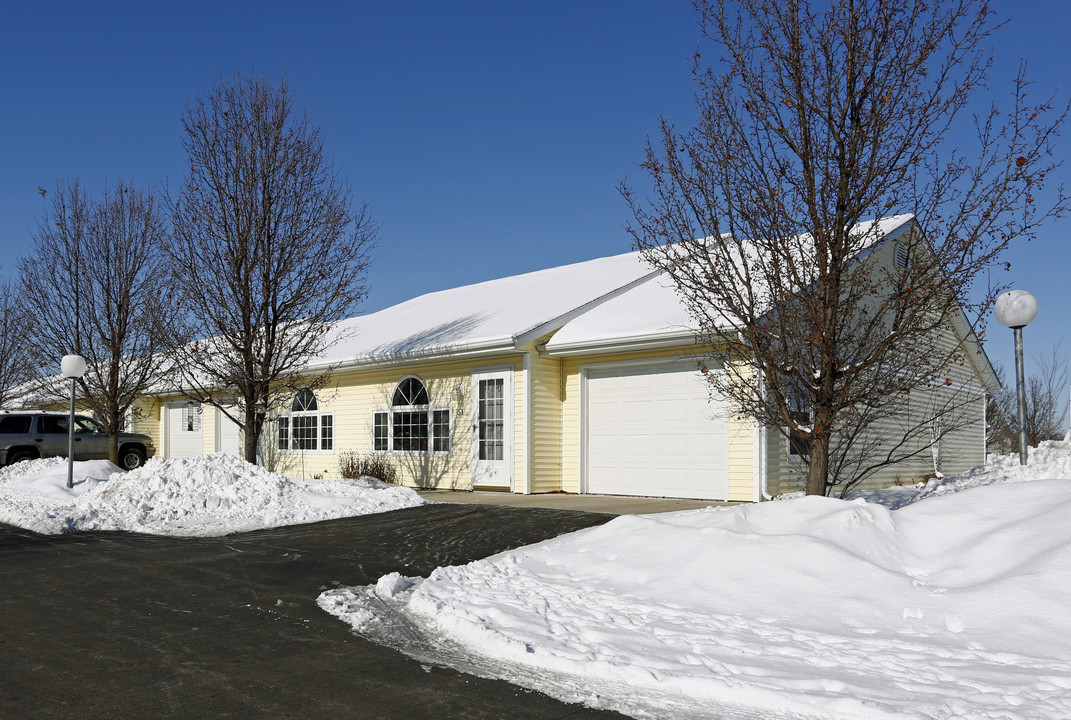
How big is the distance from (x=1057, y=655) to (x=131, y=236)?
21.5m

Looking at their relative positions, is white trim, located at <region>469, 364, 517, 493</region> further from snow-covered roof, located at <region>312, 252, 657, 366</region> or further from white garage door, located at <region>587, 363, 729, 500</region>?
white garage door, located at <region>587, 363, 729, 500</region>

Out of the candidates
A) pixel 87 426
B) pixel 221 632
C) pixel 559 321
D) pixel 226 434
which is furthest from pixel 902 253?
pixel 87 426

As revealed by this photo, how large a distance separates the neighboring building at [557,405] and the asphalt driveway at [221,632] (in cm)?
397

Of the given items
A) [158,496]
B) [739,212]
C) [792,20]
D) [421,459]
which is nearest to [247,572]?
[158,496]

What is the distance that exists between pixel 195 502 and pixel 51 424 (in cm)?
1116

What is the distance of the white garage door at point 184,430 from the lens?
25.1 m

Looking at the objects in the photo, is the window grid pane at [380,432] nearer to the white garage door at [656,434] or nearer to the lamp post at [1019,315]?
the white garage door at [656,434]

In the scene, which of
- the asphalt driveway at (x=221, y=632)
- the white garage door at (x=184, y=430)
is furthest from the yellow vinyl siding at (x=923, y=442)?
the white garage door at (x=184, y=430)

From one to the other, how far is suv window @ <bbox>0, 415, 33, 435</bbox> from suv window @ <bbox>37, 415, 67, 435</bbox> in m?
0.25

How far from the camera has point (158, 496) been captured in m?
12.4

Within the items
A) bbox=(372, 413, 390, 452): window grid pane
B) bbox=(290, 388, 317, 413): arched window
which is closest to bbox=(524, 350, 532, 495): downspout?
bbox=(372, 413, 390, 452): window grid pane

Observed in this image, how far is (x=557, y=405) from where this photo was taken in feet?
52.1

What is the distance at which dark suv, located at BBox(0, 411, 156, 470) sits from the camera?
20.4 meters

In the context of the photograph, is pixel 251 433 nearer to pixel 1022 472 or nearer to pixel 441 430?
pixel 441 430
